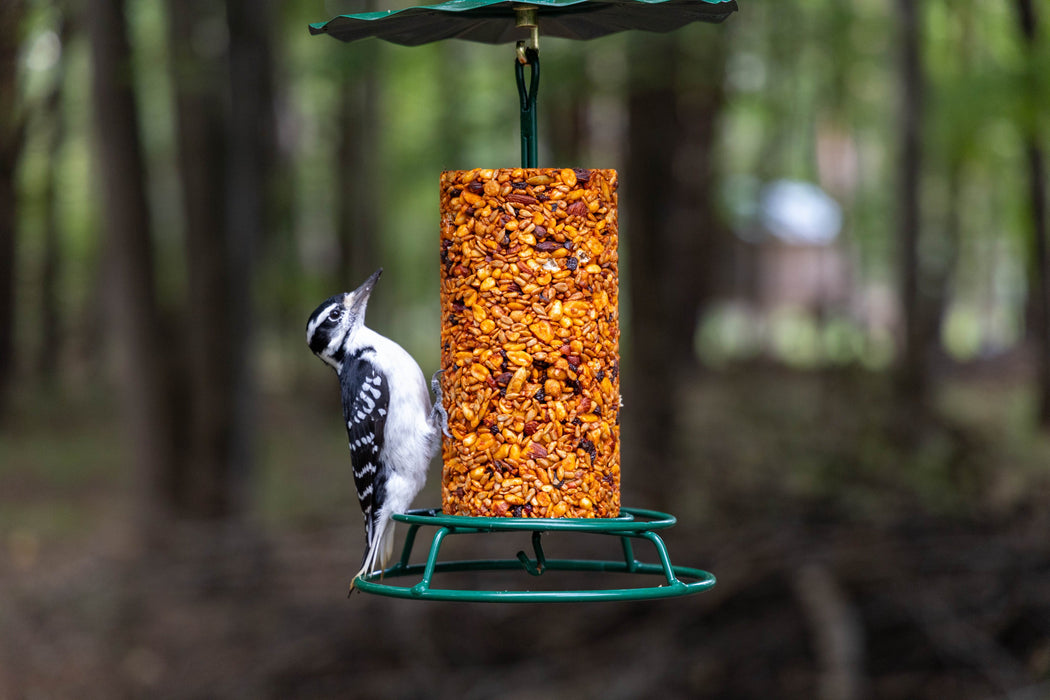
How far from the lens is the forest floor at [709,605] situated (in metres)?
8.29

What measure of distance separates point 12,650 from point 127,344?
3.44 meters

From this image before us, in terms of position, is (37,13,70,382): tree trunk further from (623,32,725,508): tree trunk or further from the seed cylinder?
the seed cylinder

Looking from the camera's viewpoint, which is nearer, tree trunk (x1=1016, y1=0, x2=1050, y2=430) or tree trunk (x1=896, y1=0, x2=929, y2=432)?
tree trunk (x1=1016, y1=0, x2=1050, y2=430)

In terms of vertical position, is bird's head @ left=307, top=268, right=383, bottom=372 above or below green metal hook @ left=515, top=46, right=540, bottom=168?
below

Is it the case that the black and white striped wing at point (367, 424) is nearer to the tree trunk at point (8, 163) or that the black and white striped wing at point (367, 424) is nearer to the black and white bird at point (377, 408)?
the black and white bird at point (377, 408)

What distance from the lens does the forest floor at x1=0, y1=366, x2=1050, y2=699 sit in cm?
829

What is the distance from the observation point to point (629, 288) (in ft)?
38.5

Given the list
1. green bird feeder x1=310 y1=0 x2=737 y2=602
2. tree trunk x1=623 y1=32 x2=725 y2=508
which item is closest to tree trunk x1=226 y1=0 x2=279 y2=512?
tree trunk x1=623 y1=32 x2=725 y2=508

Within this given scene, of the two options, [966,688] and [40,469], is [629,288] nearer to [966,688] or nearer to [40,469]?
[966,688]

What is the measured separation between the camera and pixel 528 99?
13.0 feet

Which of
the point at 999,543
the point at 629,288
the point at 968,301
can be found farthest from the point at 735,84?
the point at 968,301

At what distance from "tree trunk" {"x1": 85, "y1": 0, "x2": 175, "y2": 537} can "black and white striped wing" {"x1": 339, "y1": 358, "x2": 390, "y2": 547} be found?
321 inches

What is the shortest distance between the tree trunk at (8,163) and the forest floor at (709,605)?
4177 mm

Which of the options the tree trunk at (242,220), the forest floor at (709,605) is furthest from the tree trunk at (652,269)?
the tree trunk at (242,220)
